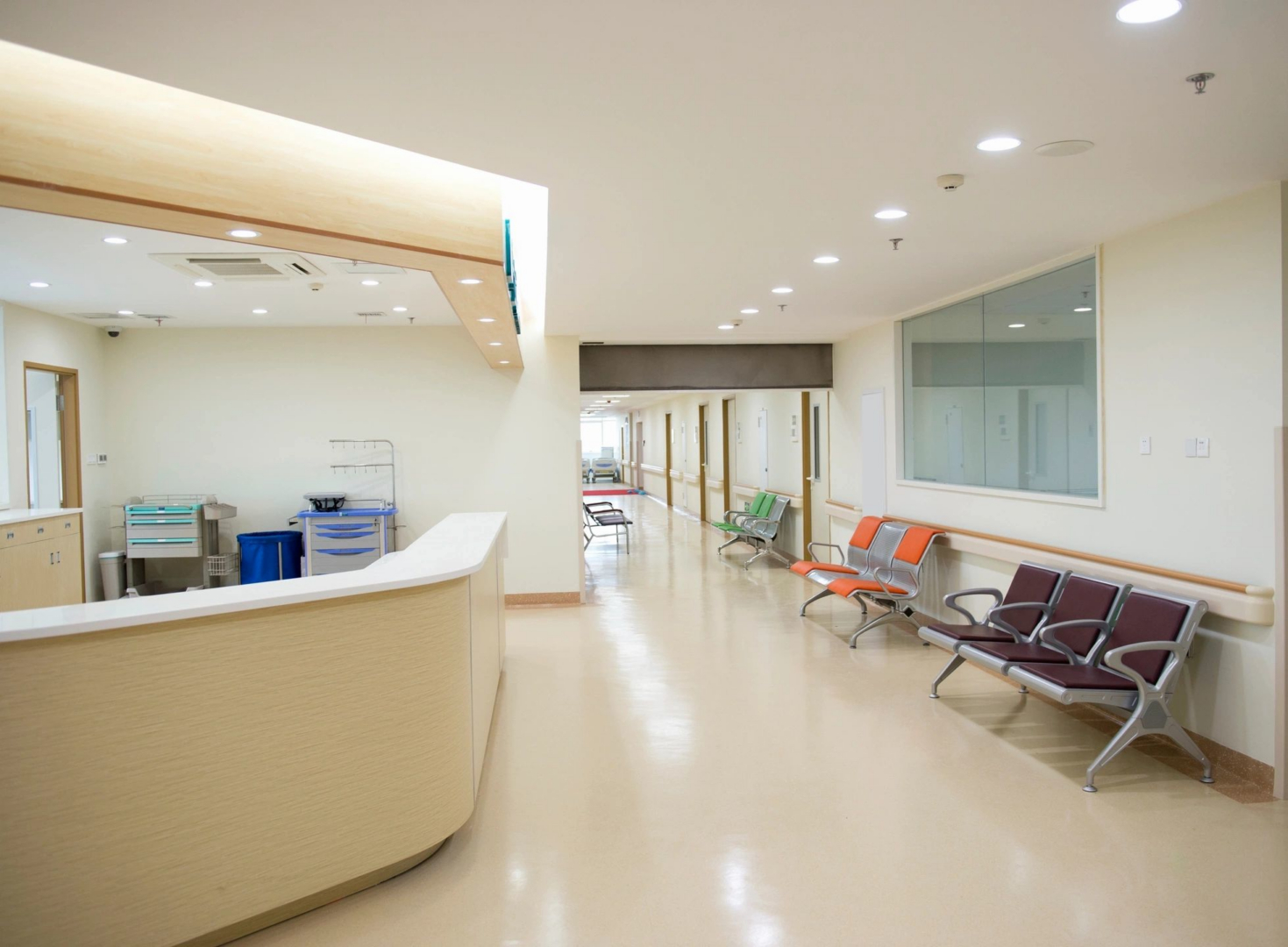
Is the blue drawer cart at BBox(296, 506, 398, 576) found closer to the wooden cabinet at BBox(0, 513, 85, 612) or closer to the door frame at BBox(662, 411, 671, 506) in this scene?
the wooden cabinet at BBox(0, 513, 85, 612)

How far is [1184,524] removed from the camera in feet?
13.1

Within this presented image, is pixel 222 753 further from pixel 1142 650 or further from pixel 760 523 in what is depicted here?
pixel 760 523

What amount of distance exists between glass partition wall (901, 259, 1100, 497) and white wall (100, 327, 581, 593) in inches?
133

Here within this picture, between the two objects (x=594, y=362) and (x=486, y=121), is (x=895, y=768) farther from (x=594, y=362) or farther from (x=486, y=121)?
(x=594, y=362)

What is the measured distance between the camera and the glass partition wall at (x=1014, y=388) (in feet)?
15.7

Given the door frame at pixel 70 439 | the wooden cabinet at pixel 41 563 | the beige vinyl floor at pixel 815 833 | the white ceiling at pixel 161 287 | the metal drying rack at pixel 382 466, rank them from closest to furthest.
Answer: the beige vinyl floor at pixel 815 833, the white ceiling at pixel 161 287, the wooden cabinet at pixel 41 563, the door frame at pixel 70 439, the metal drying rack at pixel 382 466

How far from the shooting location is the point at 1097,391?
4.59m

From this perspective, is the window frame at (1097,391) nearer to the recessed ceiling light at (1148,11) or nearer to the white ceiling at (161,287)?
the recessed ceiling light at (1148,11)

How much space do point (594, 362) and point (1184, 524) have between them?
19.1ft

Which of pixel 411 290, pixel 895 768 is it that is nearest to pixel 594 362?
pixel 411 290

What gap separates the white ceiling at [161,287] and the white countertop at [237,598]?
6.33ft

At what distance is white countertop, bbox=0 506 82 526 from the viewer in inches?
219

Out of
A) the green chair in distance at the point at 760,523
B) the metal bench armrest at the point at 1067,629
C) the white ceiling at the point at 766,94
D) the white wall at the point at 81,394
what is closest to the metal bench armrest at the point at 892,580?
the metal bench armrest at the point at 1067,629

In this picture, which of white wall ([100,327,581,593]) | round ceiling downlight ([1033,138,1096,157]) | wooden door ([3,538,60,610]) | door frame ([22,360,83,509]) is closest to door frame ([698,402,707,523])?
white wall ([100,327,581,593])
